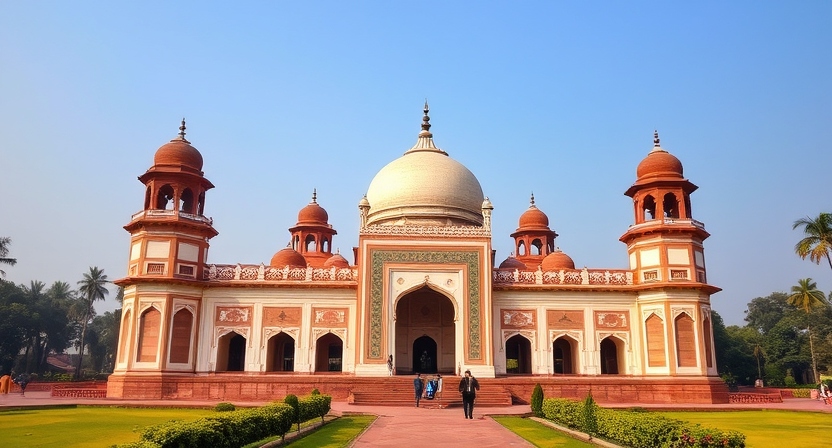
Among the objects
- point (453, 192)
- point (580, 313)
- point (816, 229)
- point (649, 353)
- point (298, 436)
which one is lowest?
point (298, 436)

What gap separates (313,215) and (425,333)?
13.0 m

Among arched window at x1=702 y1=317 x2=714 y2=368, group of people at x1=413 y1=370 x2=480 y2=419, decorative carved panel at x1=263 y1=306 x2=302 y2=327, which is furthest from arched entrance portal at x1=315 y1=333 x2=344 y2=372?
arched window at x1=702 y1=317 x2=714 y2=368

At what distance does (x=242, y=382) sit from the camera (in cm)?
2141

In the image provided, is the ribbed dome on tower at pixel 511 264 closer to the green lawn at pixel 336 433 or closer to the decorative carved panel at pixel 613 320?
the decorative carved panel at pixel 613 320

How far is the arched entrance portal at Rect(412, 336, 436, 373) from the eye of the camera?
26.6 m

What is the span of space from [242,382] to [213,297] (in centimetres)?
447

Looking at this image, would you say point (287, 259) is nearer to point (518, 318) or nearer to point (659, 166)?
point (518, 318)

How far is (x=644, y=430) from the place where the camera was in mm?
9109

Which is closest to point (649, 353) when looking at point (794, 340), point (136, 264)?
point (136, 264)

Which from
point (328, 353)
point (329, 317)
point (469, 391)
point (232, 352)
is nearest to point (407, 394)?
point (329, 317)

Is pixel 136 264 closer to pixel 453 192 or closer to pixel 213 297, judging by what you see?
pixel 213 297

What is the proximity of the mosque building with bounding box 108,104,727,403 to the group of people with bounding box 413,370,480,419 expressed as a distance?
259cm

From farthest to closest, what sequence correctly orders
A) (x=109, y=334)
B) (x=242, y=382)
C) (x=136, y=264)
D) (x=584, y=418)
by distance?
(x=109, y=334) → (x=136, y=264) → (x=242, y=382) → (x=584, y=418)

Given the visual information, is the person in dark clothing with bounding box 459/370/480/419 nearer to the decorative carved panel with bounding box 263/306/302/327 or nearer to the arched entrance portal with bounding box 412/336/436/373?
the decorative carved panel with bounding box 263/306/302/327
